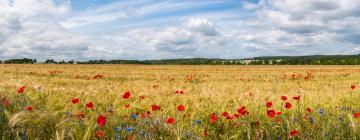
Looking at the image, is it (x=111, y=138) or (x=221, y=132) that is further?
(x=221, y=132)

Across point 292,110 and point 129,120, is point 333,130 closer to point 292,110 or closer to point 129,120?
point 292,110

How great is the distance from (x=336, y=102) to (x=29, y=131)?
5.13 metres

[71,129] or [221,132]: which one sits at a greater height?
[71,129]

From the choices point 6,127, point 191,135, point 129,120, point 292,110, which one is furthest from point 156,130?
point 292,110

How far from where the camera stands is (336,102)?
21.1 feet

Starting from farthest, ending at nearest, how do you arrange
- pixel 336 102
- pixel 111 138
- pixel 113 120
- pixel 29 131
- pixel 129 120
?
pixel 336 102 < pixel 129 120 < pixel 113 120 < pixel 111 138 < pixel 29 131

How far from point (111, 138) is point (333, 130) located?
234cm

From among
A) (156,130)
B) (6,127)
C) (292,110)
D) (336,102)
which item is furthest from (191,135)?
(336,102)

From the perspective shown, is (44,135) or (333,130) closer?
(44,135)

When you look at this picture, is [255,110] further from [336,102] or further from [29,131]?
[29,131]

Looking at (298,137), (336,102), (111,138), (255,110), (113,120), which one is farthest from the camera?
(336,102)

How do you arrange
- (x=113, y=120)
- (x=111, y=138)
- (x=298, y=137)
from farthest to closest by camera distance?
(x=113, y=120) < (x=298, y=137) < (x=111, y=138)

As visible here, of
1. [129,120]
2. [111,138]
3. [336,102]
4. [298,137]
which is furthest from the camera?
[336,102]

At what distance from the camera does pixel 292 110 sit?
5.64 metres
